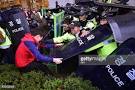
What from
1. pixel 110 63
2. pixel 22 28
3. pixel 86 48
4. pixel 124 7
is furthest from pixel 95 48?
pixel 22 28

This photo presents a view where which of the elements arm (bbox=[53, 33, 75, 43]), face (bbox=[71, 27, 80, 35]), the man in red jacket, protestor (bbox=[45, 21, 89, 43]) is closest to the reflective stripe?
the man in red jacket

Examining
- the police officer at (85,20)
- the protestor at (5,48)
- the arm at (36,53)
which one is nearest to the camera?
the arm at (36,53)

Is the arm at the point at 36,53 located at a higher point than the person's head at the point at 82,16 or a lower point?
higher

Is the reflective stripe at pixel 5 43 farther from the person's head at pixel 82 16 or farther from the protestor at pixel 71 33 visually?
the person's head at pixel 82 16

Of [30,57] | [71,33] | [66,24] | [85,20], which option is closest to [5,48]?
[30,57]

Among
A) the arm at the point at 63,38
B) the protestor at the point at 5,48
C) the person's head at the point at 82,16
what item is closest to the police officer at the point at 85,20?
the person's head at the point at 82,16

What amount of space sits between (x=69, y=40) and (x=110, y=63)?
75.9 inches

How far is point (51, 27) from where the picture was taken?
36.9 feet

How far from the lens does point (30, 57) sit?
8.78 m

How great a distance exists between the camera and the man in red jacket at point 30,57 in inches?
334

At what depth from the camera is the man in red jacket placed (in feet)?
27.8

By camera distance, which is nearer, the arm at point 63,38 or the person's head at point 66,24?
the arm at point 63,38

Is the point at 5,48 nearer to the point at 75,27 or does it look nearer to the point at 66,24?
the point at 75,27

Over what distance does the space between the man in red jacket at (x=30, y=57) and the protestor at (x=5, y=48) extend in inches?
25.1
